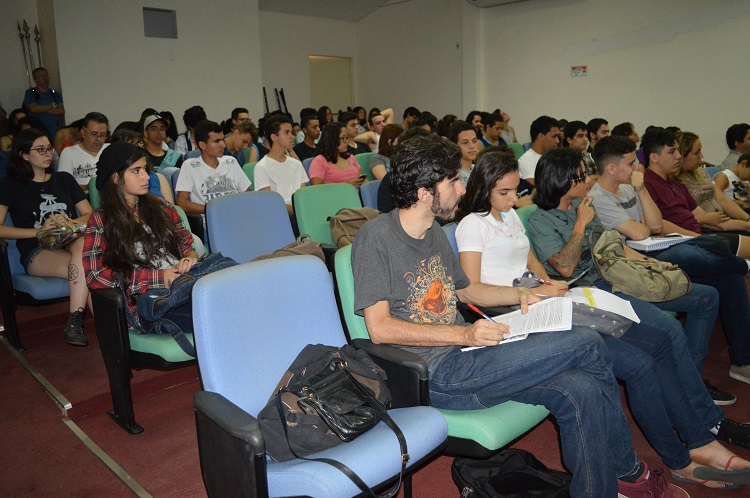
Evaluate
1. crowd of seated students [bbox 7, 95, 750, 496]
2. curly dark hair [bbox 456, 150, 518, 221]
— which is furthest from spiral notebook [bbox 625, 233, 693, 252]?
curly dark hair [bbox 456, 150, 518, 221]

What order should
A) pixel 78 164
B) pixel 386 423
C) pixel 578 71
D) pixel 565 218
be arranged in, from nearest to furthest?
pixel 386 423 → pixel 565 218 → pixel 78 164 → pixel 578 71

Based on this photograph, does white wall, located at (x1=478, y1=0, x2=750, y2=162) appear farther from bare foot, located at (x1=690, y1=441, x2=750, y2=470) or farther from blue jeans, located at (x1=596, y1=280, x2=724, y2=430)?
bare foot, located at (x1=690, y1=441, x2=750, y2=470)

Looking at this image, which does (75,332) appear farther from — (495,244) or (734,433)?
(734,433)

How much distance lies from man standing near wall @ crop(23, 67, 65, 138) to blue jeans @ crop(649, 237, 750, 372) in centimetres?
805

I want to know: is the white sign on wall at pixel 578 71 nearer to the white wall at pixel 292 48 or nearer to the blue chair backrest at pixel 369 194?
the white wall at pixel 292 48

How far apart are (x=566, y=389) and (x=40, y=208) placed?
3.03 meters

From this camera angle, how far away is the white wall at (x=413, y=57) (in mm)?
11336

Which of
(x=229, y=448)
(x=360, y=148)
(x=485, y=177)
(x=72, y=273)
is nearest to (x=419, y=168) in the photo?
(x=485, y=177)

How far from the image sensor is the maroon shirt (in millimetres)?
3615

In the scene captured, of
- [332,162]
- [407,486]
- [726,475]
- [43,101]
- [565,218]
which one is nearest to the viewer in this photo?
[407,486]

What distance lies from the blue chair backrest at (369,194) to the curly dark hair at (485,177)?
138 centimetres

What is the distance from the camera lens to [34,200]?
11.1 feet

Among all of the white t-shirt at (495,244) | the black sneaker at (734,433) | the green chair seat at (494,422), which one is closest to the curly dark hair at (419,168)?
the white t-shirt at (495,244)

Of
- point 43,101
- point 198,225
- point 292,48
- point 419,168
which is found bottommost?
point 198,225
